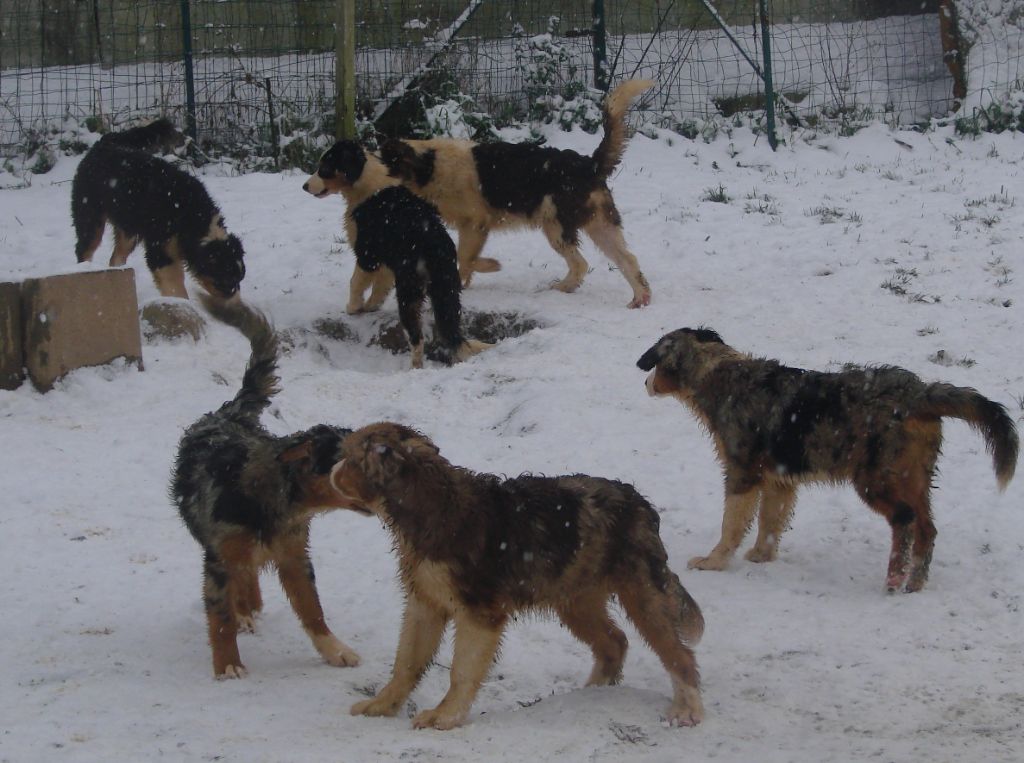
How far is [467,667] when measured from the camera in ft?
13.7

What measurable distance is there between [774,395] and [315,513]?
2.46m

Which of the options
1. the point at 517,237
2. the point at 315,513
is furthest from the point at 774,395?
the point at 517,237

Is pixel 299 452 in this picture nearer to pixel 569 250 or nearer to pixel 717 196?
pixel 569 250

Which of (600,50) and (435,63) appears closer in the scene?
(435,63)

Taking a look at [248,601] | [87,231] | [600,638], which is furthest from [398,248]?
[600,638]

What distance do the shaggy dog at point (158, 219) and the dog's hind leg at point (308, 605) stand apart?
523 cm

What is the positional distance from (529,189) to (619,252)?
3.30 ft

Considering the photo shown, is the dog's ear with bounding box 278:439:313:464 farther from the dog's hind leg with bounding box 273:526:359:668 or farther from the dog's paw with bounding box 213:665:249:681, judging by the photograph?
the dog's paw with bounding box 213:665:249:681

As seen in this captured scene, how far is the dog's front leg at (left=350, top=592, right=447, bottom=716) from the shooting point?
4320mm

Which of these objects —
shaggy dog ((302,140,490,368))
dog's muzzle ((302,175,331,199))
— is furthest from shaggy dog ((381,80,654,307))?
dog's muzzle ((302,175,331,199))

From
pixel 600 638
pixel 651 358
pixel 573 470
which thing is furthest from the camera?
pixel 573 470

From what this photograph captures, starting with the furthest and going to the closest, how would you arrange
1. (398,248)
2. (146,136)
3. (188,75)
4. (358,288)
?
(188,75) → (146,136) → (358,288) → (398,248)

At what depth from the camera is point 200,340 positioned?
28.3 ft

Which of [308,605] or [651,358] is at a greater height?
[651,358]
